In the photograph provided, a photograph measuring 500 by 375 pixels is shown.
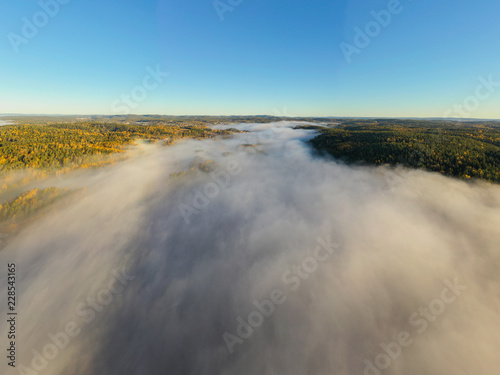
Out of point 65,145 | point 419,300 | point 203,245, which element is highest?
point 65,145

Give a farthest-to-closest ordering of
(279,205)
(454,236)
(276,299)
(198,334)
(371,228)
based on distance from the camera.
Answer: (279,205) → (371,228) → (454,236) → (276,299) → (198,334)

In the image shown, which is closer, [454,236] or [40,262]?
[40,262]

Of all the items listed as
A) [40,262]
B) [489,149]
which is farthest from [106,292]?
[489,149]

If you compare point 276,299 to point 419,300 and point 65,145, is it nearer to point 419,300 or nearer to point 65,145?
point 419,300

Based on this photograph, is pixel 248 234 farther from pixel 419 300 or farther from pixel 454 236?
pixel 454 236

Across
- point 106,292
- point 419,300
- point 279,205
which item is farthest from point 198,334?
point 279,205

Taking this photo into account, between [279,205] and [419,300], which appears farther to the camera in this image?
[279,205]

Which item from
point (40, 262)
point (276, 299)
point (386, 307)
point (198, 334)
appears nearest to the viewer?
point (198, 334)

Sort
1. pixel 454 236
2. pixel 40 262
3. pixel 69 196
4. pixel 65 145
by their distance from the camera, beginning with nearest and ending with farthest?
pixel 40 262, pixel 454 236, pixel 69 196, pixel 65 145

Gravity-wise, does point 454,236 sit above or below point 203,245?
above
